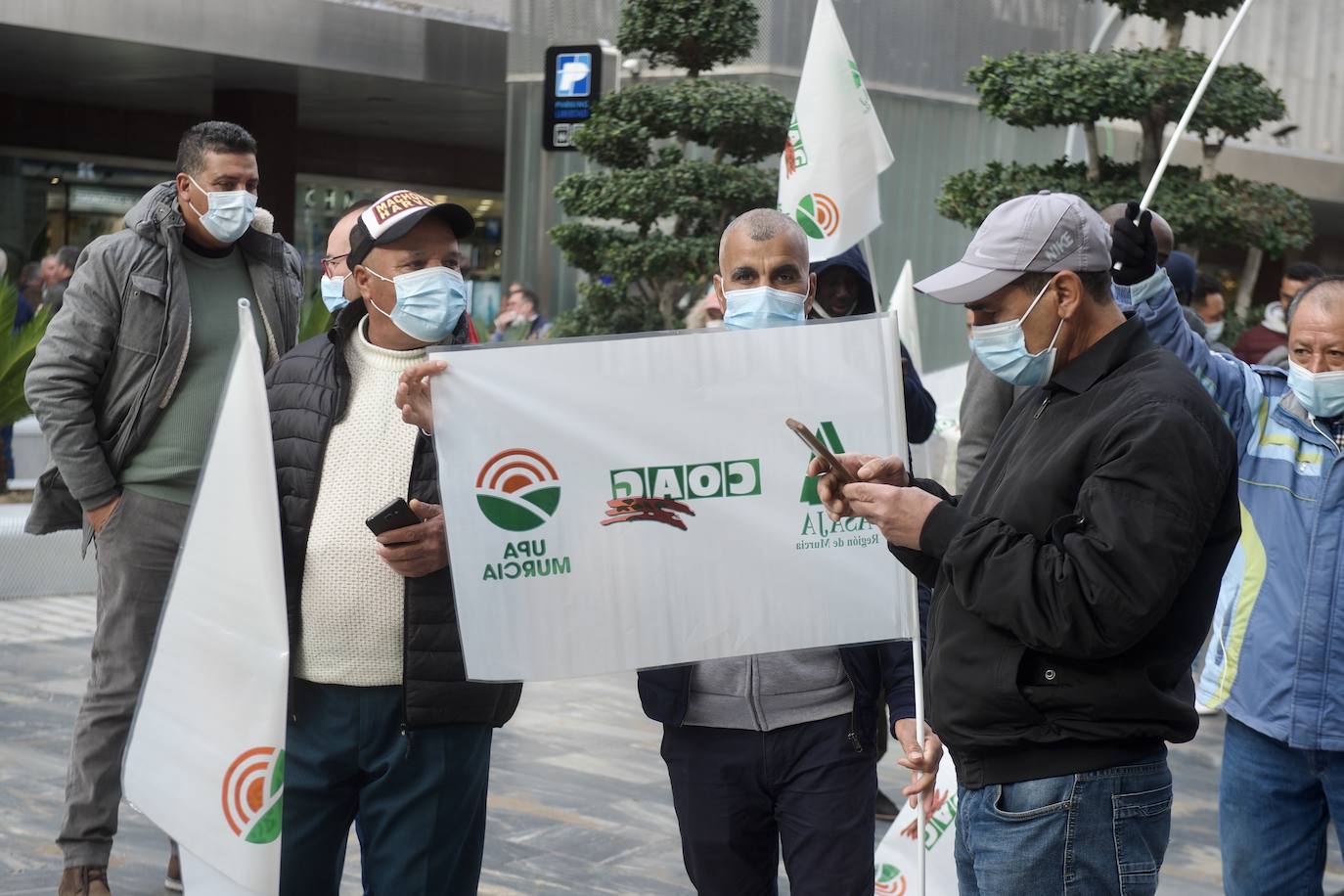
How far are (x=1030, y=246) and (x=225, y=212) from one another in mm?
3016

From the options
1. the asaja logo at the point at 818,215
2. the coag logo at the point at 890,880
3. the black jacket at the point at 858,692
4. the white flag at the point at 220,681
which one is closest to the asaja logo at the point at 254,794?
the white flag at the point at 220,681

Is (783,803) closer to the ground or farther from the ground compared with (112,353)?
closer to the ground

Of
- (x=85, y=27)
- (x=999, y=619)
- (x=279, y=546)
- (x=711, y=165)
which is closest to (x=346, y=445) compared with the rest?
(x=279, y=546)

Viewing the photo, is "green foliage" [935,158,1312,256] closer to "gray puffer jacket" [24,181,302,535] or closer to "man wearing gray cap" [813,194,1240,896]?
"gray puffer jacket" [24,181,302,535]

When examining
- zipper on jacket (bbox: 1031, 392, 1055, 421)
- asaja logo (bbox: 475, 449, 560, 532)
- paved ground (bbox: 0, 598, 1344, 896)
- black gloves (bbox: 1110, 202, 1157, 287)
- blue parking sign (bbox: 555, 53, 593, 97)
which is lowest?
paved ground (bbox: 0, 598, 1344, 896)

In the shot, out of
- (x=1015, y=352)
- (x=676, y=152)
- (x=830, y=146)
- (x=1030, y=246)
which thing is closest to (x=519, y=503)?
(x=1015, y=352)

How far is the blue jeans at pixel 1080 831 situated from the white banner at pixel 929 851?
1.56 metres

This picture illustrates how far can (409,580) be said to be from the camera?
347 cm

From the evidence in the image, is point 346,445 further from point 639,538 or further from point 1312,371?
point 1312,371

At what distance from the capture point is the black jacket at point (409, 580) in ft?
11.4

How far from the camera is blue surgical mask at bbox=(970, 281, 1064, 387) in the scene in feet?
9.36

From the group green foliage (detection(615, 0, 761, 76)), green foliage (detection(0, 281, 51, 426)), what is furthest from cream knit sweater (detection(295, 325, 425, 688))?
green foliage (detection(615, 0, 761, 76))

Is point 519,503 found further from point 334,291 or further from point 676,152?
point 676,152

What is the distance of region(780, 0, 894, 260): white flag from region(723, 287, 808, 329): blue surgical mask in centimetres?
239
